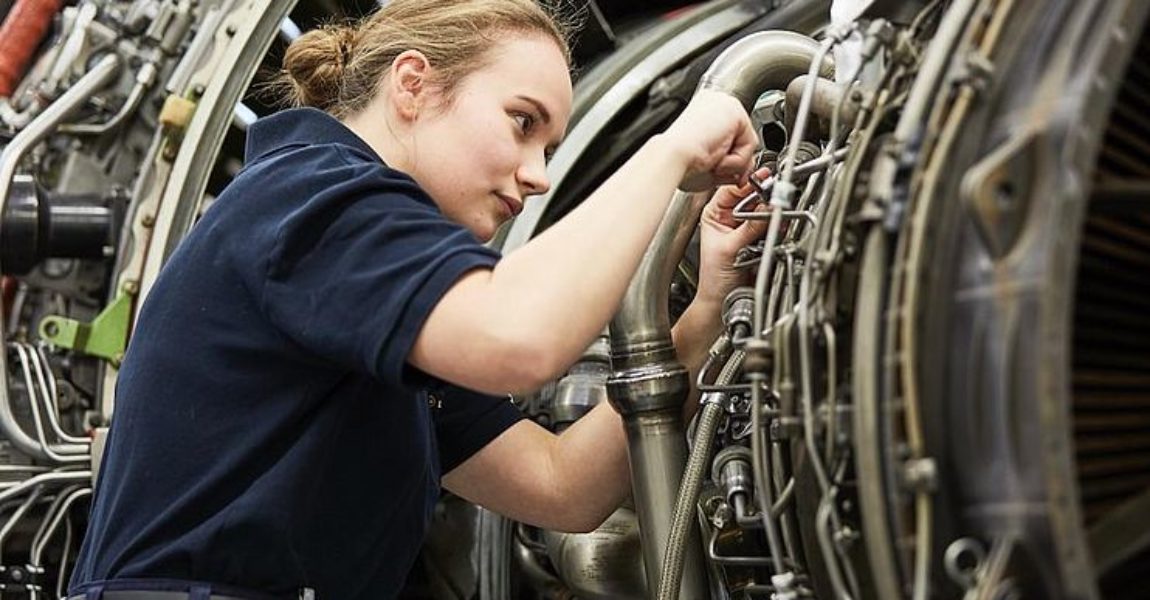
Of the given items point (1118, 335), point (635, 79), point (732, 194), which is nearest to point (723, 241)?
point (732, 194)

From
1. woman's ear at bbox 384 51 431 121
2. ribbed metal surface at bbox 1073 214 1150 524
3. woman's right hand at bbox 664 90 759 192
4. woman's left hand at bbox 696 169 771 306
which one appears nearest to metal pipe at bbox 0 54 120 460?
woman's ear at bbox 384 51 431 121

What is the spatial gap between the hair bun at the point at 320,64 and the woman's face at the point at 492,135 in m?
0.19

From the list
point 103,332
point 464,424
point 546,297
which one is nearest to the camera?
point 546,297

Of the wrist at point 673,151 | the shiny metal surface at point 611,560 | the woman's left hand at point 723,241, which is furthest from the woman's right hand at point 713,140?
the shiny metal surface at point 611,560

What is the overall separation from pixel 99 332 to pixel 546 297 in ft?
4.64

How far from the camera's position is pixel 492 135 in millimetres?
1654

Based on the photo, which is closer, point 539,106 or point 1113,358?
point 1113,358

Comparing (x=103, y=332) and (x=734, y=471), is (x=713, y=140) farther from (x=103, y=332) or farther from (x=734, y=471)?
(x=103, y=332)

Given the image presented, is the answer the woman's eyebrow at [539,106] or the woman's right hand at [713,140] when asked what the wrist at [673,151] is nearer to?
the woman's right hand at [713,140]

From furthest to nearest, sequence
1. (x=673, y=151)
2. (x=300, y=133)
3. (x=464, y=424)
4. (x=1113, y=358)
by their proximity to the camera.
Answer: (x=464, y=424) → (x=300, y=133) → (x=673, y=151) → (x=1113, y=358)

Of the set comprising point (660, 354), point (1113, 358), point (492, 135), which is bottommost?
point (1113, 358)

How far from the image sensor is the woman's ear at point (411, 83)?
170cm

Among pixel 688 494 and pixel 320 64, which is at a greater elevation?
pixel 320 64

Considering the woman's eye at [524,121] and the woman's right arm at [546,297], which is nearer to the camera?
the woman's right arm at [546,297]
